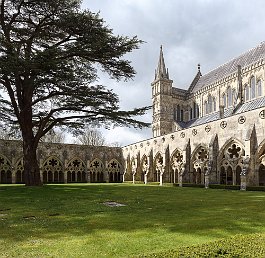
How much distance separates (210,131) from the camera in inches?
1001

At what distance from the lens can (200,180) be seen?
26.9m

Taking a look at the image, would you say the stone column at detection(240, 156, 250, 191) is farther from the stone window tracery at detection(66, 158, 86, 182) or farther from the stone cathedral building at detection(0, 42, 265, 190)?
the stone window tracery at detection(66, 158, 86, 182)

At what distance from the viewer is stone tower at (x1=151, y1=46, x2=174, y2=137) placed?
154 ft

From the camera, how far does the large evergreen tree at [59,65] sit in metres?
18.0

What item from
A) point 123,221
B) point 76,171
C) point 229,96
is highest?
point 229,96

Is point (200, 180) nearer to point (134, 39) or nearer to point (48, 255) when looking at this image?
point (134, 39)

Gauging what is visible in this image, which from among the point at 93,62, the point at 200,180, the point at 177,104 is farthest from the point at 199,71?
the point at 93,62

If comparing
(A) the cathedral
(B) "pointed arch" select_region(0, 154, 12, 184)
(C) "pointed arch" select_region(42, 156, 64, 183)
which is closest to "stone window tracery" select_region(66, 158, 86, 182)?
(C) "pointed arch" select_region(42, 156, 64, 183)

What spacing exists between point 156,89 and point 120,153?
13426 mm

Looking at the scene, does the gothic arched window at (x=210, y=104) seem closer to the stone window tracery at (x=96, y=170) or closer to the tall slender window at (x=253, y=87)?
the tall slender window at (x=253, y=87)

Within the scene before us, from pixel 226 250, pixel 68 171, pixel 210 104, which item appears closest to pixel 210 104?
pixel 210 104

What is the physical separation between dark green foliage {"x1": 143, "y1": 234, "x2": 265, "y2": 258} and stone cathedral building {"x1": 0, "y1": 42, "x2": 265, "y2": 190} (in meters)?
15.2

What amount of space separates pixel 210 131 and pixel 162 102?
22.3 metres

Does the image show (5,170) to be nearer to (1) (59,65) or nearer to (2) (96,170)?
(2) (96,170)
